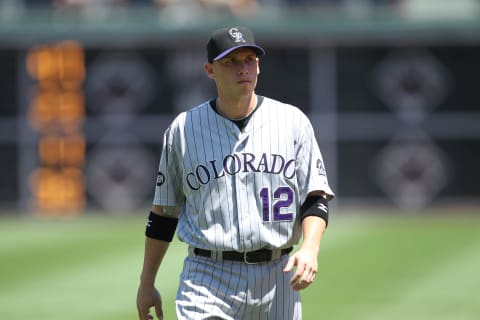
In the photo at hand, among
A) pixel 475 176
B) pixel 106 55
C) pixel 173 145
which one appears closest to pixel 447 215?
pixel 475 176

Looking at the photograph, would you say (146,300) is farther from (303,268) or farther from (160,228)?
(303,268)

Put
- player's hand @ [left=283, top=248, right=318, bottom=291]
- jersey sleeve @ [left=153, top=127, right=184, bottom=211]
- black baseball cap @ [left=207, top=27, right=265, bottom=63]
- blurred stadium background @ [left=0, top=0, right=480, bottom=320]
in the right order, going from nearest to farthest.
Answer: player's hand @ [left=283, top=248, right=318, bottom=291], black baseball cap @ [left=207, top=27, right=265, bottom=63], jersey sleeve @ [left=153, top=127, right=184, bottom=211], blurred stadium background @ [left=0, top=0, right=480, bottom=320]

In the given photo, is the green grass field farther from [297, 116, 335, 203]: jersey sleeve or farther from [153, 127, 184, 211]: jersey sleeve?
[297, 116, 335, 203]: jersey sleeve

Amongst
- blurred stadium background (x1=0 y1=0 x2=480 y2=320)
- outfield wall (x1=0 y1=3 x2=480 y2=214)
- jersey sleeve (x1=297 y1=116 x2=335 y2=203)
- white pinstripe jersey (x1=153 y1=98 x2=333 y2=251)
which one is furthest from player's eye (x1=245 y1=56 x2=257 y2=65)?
outfield wall (x1=0 y1=3 x2=480 y2=214)

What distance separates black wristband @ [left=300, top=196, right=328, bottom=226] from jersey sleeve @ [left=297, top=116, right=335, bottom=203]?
4cm

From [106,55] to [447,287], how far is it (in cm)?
1090

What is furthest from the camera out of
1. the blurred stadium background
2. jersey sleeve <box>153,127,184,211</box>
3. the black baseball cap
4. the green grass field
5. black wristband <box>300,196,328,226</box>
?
the blurred stadium background

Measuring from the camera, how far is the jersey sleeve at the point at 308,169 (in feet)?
16.6

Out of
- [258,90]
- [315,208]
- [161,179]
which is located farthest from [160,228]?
[258,90]

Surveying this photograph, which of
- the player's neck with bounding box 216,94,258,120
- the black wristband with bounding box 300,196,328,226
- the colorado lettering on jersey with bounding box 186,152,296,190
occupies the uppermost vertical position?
the player's neck with bounding box 216,94,258,120

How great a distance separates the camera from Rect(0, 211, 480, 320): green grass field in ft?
33.0

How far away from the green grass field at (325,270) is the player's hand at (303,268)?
4.74 m

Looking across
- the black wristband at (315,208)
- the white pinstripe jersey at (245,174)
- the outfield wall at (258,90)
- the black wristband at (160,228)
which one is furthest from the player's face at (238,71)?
the outfield wall at (258,90)

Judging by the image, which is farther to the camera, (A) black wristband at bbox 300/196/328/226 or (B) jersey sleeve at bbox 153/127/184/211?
(B) jersey sleeve at bbox 153/127/184/211
